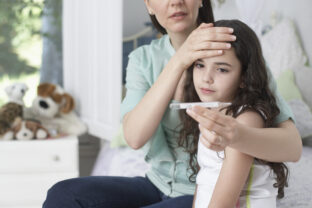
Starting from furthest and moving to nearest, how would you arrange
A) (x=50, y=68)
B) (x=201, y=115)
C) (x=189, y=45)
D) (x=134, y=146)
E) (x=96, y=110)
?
(x=50, y=68)
(x=96, y=110)
(x=134, y=146)
(x=189, y=45)
(x=201, y=115)

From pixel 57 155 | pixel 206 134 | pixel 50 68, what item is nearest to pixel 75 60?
pixel 50 68

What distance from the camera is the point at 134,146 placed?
1.22m

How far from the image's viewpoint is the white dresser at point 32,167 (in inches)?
98.7

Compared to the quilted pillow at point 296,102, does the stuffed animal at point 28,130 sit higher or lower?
lower

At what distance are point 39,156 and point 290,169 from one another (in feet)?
4.68

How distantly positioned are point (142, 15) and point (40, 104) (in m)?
0.84

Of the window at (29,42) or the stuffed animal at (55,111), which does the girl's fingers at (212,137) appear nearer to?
the stuffed animal at (55,111)

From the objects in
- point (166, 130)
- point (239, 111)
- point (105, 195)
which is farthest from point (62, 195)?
point (239, 111)

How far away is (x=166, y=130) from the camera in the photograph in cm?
134

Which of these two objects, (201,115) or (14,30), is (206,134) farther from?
(14,30)

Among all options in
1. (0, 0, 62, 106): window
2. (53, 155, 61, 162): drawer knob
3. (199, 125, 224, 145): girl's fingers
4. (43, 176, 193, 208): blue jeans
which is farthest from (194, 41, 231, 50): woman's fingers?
(0, 0, 62, 106): window

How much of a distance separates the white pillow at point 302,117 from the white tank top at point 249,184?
3.97 ft

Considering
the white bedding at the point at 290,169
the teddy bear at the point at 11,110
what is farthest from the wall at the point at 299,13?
the teddy bear at the point at 11,110

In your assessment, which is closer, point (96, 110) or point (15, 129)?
point (15, 129)
